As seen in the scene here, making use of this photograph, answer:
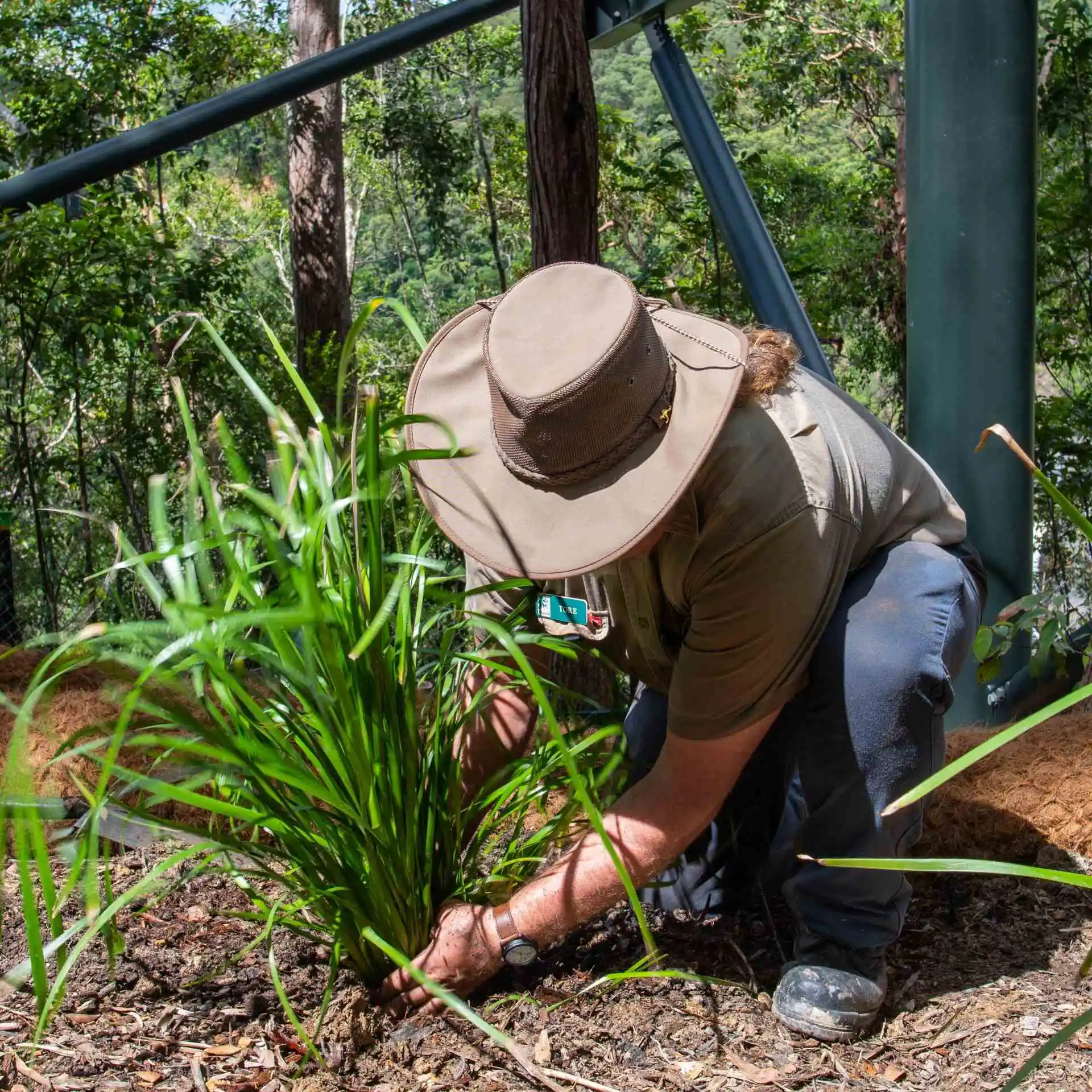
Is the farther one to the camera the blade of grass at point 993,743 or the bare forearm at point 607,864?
the bare forearm at point 607,864

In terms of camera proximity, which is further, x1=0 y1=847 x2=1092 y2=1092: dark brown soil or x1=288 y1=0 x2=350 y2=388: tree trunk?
x1=288 y1=0 x2=350 y2=388: tree trunk

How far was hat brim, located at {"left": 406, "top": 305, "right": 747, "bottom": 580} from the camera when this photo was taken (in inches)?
57.7

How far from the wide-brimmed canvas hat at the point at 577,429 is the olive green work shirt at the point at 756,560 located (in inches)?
3.5

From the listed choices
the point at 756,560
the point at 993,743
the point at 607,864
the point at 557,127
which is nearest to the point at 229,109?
the point at 557,127

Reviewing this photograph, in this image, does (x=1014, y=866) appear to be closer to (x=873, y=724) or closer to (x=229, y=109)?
(x=873, y=724)

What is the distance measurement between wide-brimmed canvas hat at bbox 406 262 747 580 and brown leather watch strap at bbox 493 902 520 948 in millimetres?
505

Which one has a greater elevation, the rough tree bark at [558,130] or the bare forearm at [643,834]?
the rough tree bark at [558,130]

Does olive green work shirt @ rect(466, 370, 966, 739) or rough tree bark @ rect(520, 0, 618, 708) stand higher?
rough tree bark @ rect(520, 0, 618, 708)

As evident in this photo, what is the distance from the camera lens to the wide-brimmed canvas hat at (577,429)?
1448mm

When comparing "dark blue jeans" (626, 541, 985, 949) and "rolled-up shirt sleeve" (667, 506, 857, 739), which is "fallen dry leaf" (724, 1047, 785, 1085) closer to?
"dark blue jeans" (626, 541, 985, 949)

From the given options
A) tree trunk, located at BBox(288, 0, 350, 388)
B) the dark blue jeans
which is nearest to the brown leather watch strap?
the dark blue jeans

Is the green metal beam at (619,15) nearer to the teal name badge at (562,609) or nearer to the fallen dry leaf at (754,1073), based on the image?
the teal name badge at (562,609)

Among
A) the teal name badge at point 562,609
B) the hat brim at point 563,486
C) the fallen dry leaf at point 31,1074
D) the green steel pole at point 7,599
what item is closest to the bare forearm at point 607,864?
the teal name badge at point 562,609

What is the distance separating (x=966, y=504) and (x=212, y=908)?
192cm
